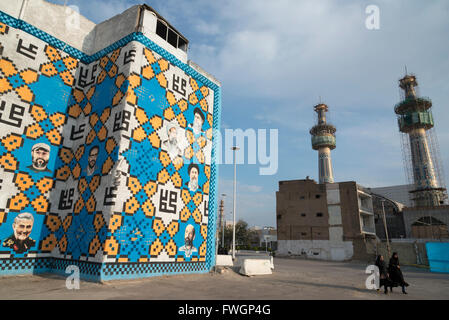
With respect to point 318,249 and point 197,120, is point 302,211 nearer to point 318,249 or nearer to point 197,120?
point 318,249

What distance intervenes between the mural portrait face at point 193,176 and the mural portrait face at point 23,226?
7858 mm

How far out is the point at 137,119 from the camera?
13.5 m

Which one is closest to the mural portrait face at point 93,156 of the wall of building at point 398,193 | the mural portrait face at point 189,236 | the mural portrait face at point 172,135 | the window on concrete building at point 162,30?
the mural portrait face at point 172,135

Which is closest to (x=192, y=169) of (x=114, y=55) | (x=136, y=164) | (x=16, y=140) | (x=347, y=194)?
(x=136, y=164)

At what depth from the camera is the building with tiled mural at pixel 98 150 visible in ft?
39.5

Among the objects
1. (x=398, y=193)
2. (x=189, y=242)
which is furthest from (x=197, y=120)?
(x=398, y=193)

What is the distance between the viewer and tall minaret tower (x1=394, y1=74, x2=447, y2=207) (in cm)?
5430

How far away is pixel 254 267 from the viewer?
16.3 metres

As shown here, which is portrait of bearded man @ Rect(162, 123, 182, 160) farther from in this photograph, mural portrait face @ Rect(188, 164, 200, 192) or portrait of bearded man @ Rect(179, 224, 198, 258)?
portrait of bearded man @ Rect(179, 224, 198, 258)

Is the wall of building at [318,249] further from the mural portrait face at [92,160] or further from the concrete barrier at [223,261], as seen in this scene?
the mural portrait face at [92,160]

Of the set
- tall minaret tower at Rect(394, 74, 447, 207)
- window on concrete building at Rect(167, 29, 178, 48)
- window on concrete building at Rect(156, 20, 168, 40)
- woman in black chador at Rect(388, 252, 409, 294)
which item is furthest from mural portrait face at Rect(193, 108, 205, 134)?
tall minaret tower at Rect(394, 74, 447, 207)

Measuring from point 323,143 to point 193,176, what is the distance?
6998 centimetres

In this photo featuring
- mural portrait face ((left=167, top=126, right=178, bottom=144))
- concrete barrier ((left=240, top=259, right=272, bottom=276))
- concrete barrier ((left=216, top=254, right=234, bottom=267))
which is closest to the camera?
mural portrait face ((left=167, top=126, right=178, bottom=144))

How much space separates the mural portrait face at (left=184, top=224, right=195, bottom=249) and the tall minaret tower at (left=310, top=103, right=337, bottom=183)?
2628 inches
